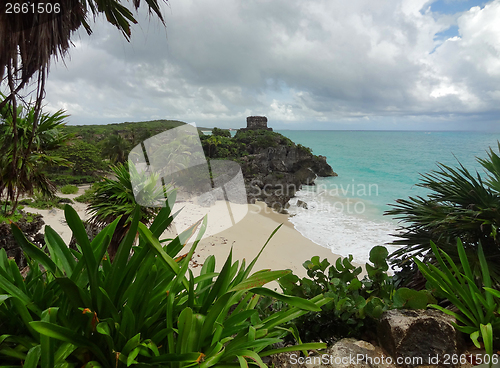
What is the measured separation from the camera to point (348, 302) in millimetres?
1417

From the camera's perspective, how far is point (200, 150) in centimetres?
288

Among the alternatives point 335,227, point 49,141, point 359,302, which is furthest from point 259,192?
point 359,302

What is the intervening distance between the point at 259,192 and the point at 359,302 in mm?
16887

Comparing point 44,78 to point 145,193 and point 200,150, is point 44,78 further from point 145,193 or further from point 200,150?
point 145,193

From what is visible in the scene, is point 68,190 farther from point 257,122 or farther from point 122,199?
point 257,122

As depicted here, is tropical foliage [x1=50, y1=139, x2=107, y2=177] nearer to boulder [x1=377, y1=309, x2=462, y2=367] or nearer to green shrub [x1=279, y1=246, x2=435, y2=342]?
green shrub [x1=279, y1=246, x2=435, y2=342]

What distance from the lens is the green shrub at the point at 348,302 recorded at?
1.42 metres

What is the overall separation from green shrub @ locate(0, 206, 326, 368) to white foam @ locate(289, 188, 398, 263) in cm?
860

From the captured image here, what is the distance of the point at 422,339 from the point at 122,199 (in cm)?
383

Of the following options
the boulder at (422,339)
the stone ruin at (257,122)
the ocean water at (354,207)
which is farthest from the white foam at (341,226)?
the stone ruin at (257,122)

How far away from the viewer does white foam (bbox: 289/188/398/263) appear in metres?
10.2

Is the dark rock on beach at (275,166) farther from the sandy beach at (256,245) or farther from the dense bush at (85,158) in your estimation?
the dense bush at (85,158)

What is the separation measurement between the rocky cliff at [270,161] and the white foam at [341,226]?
3.22 m

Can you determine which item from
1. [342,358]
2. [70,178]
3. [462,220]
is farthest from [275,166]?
[342,358]
